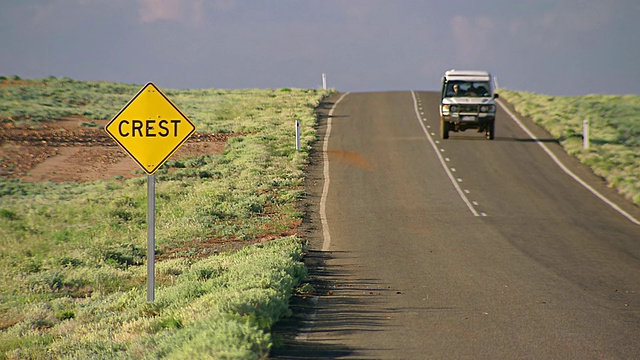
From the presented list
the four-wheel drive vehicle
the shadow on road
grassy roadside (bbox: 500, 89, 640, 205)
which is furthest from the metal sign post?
the four-wheel drive vehicle

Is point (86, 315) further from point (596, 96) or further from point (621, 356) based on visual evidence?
point (596, 96)

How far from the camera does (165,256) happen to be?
61.8 ft

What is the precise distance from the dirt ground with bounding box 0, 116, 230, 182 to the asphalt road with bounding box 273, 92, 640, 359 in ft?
24.0

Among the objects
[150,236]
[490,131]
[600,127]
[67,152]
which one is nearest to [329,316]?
[150,236]

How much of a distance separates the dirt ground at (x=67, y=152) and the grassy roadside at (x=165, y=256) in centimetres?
134

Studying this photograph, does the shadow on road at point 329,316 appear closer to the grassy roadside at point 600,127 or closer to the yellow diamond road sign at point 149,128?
the yellow diamond road sign at point 149,128

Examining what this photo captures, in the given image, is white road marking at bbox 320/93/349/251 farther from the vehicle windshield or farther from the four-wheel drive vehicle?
the vehicle windshield

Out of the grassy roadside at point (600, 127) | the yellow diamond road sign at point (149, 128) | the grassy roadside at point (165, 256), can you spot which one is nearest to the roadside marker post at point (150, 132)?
the yellow diamond road sign at point (149, 128)

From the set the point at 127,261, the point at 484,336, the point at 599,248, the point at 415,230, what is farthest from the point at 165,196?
the point at 484,336

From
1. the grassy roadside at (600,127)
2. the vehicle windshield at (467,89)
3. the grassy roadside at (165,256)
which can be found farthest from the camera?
the vehicle windshield at (467,89)

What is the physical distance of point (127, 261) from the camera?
1917cm

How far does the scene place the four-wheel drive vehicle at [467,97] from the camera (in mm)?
33344

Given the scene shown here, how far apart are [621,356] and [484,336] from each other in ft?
5.18

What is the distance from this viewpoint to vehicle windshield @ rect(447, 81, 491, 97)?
110ft
